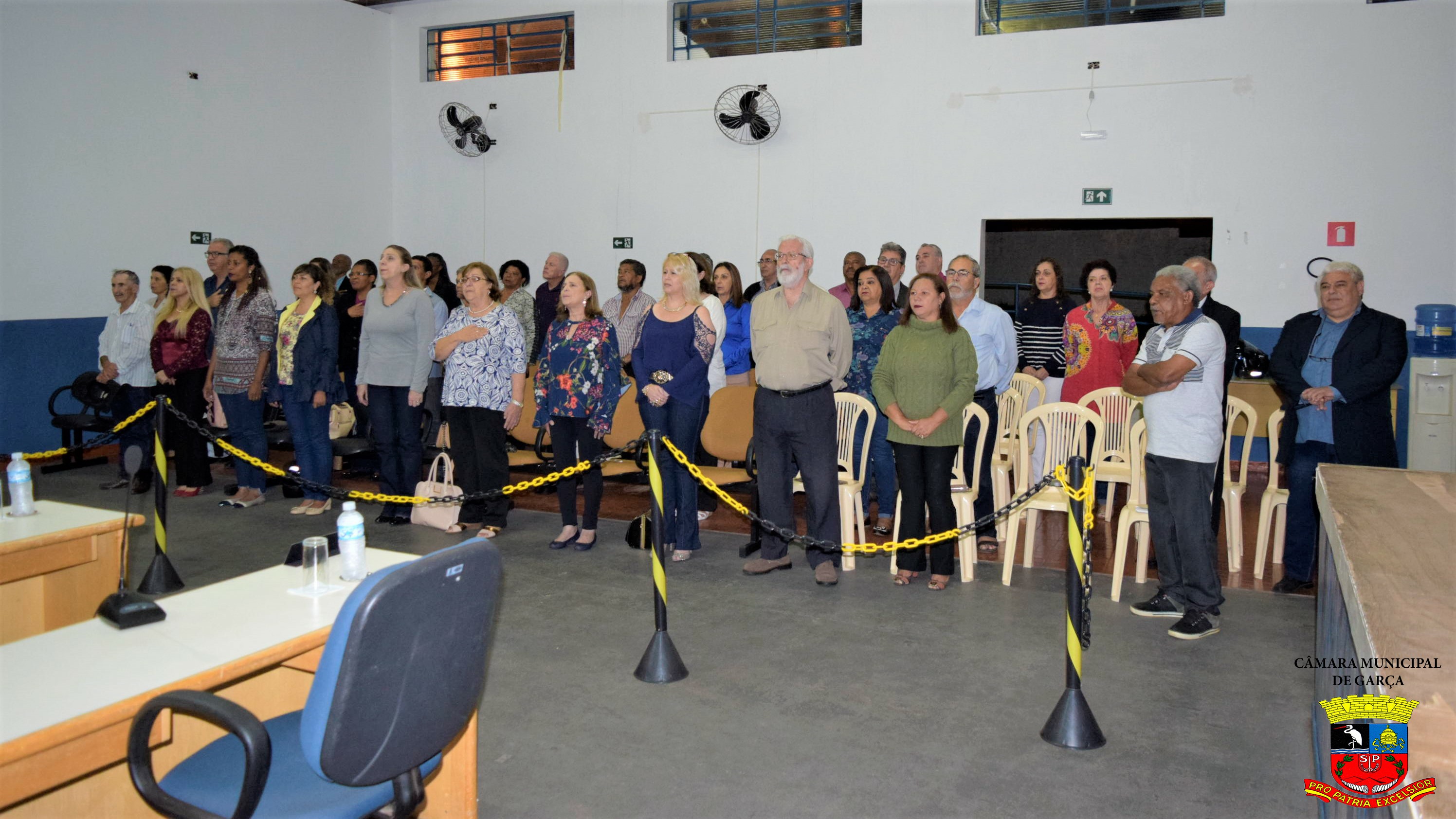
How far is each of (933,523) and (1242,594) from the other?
5.01ft

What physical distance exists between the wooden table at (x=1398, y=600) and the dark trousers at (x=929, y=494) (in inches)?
62.2

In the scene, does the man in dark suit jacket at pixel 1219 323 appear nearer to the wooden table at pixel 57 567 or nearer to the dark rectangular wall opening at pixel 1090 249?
the dark rectangular wall opening at pixel 1090 249

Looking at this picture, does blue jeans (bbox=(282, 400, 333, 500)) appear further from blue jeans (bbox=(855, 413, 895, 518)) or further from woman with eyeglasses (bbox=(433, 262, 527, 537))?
blue jeans (bbox=(855, 413, 895, 518))

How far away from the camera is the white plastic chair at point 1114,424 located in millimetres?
5613

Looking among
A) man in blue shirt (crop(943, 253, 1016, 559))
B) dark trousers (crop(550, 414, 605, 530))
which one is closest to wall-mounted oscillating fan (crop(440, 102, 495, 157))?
dark trousers (crop(550, 414, 605, 530))

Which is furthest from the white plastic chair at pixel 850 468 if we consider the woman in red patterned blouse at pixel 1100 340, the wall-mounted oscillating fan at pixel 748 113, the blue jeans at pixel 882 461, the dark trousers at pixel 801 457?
the wall-mounted oscillating fan at pixel 748 113

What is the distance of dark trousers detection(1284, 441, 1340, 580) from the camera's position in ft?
15.9

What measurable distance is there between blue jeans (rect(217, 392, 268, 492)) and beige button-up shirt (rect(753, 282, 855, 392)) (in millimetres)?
3821

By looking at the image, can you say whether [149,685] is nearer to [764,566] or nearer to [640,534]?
[764,566]

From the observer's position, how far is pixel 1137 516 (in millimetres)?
4824

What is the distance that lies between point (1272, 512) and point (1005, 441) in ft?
4.94

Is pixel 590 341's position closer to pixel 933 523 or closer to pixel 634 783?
pixel 933 523

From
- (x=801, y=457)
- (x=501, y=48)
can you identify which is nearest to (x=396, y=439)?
(x=801, y=457)

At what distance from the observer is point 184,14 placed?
9.32 meters
